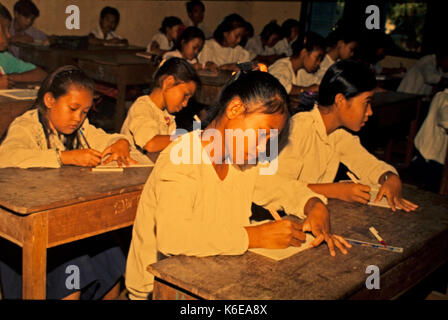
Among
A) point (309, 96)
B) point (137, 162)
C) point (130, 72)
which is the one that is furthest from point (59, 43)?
point (137, 162)

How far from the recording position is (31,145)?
6.86 ft

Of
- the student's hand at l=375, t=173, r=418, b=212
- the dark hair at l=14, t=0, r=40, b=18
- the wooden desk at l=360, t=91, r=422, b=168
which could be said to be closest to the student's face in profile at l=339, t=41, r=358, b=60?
the wooden desk at l=360, t=91, r=422, b=168

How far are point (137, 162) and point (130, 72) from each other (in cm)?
276

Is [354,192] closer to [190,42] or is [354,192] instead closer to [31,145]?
[31,145]

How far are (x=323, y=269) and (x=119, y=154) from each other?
43.8 inches

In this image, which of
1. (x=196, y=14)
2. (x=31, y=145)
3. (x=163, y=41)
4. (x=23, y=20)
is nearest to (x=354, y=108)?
(x=31, y=145)

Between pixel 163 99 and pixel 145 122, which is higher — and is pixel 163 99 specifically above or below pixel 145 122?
above

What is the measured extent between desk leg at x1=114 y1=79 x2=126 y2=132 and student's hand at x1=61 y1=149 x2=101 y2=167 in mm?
2718

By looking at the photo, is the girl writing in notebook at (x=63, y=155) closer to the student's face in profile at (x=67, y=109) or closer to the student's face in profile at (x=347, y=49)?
the student's face in profile at (x=67, y=109)

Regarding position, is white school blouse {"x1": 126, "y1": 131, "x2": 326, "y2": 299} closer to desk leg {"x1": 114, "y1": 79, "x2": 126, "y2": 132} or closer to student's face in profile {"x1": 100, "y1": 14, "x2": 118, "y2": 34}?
desk leg {"x1": 114, "y1": 79, "x2": 126, "y2": 132}

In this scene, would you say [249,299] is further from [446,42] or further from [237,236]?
[446,42]
